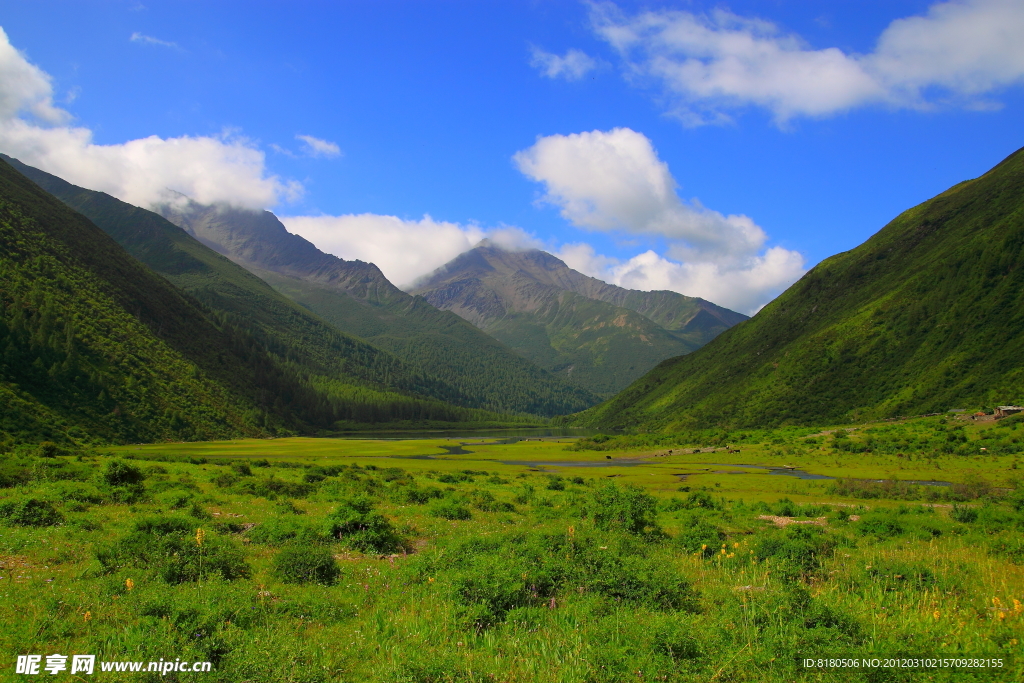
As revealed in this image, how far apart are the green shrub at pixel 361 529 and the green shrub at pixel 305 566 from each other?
360cm

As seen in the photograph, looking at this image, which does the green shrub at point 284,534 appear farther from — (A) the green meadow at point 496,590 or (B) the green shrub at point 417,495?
(B) the green shrub at point 417,495

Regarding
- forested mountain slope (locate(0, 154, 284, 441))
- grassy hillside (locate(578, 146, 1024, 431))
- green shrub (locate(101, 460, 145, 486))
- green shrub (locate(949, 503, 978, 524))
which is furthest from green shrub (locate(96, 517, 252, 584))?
grassy hillside (locate(578, 146, 1024, 431))

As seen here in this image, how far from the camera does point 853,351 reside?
175 m

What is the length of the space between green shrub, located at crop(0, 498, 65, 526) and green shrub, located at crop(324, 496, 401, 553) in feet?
34.8

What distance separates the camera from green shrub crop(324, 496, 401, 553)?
19906 mm

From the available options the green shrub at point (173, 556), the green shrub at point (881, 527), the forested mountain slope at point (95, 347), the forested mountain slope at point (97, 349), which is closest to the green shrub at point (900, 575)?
the green shrub at point (881, 527)

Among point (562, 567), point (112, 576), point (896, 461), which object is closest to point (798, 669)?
point (562, 567)

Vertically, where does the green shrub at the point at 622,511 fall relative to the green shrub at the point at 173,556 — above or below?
below

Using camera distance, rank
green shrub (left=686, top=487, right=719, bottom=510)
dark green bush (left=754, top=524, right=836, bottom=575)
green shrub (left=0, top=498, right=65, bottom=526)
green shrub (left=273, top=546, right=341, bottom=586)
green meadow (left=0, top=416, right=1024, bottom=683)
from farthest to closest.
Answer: green shrub (left=686, top=487, right=719, bottom=510) < green shrub (left=0, top=498, right=65, bottom=526) < dark green bush (left=754, top=524, right=836, bottom=575) < green shrub (left=273, top=546, right=341, bottom=586) < green meadow (left=0, top=416, right=1024, bottom=683)

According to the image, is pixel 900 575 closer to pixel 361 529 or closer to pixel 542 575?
pixel 542 575

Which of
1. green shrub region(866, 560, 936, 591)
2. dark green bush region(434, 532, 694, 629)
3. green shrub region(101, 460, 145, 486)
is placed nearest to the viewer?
dark green bush region(434, 532, 694, 629)

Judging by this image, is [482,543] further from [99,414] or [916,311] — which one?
[916,311]

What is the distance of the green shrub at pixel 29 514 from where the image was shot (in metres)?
19.7

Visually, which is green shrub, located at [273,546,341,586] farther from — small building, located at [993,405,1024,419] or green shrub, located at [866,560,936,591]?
small building, located at [993,405,1024,419]
